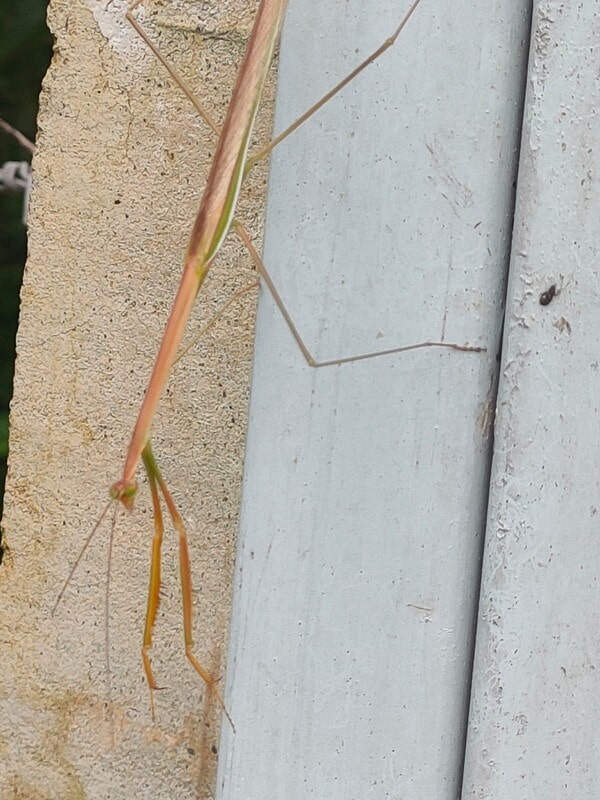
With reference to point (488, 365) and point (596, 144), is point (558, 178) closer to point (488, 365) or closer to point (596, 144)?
point (596, 144)

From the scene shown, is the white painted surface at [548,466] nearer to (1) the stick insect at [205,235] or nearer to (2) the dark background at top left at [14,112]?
(1) the stick insect at [205,235]

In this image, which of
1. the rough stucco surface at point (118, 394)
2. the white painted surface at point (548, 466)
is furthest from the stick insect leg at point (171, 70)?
the white painted surface at point (548, 466)

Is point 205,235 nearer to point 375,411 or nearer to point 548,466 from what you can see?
point 375,411

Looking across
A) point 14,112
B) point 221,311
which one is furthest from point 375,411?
point 14,112

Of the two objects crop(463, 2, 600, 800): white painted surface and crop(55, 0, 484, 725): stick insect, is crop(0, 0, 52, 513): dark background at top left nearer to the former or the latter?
crop(55, 0, 484, 725): stick insect

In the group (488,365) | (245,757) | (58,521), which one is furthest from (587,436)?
(58,521)

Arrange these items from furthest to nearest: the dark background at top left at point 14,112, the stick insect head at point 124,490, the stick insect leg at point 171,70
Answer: the dark background at top left at point 14,112
the stick insect leg at point 171,70
the stick insect head at point 124,490

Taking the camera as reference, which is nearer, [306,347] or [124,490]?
[124,490]
